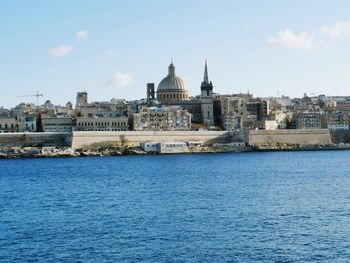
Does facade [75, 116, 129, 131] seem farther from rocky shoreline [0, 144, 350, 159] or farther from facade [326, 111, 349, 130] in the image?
facade [326, 111, 349, 130]

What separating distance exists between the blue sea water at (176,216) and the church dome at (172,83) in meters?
37.0

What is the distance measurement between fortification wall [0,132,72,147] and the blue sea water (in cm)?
1828

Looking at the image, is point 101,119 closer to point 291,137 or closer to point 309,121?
point 291,137

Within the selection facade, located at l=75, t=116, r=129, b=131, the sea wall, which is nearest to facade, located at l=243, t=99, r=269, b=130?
the sea wall

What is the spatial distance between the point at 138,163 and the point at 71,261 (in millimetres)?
30950

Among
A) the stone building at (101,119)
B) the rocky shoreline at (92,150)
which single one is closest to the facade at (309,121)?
the rocky shoreline at (92,150)

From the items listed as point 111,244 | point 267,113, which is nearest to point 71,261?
point 111,244

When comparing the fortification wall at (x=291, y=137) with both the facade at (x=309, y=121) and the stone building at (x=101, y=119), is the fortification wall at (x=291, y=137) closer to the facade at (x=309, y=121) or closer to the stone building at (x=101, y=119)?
the facade at (x=309, y=121)

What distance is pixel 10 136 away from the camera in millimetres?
58969

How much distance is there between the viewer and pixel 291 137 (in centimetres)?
→ 6431

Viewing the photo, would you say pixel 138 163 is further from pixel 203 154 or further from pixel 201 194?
pixel 201 194

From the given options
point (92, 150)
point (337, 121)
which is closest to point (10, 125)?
point (92, 150)

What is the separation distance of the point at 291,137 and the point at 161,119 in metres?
10.7

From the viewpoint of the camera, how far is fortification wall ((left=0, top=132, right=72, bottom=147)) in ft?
193
